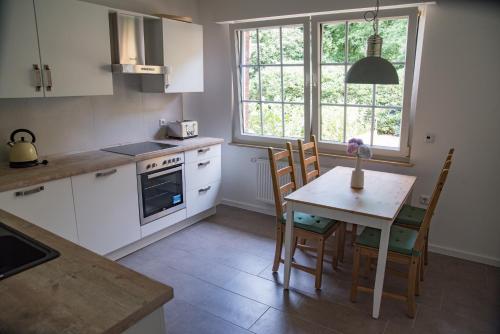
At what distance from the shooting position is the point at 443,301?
2537mm

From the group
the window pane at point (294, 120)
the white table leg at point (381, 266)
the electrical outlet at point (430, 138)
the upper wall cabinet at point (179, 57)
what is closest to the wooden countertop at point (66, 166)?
the upper wall cabinet at point (179, 57)

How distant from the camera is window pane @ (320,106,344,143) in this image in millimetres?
3592

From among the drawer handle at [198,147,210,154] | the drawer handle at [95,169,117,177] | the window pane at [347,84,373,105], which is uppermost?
the window pane at [347,84,373,105]

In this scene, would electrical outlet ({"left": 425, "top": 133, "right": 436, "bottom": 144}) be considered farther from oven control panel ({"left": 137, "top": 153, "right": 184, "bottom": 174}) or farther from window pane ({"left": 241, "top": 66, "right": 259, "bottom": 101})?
oven control panel ({"left": 137, "top": 153, "right": 184, "bottom": 174})

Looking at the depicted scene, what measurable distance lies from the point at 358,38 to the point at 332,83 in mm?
467

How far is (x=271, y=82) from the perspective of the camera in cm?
395

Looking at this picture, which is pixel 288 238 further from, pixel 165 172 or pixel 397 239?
pixel 165 172

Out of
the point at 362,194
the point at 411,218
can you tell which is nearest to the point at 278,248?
the point at 362,194

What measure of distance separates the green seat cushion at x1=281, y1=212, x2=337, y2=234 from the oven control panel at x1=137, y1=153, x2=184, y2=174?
123 centimetres

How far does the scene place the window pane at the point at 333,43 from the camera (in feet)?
11.2

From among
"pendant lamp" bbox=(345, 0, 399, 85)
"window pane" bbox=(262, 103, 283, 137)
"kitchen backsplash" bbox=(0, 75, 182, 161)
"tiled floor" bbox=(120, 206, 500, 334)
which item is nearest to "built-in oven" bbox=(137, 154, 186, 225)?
"tiled floor" bbox=(120, 206, 500, 334)

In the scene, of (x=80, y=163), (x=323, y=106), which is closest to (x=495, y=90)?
(x=323, y=106)

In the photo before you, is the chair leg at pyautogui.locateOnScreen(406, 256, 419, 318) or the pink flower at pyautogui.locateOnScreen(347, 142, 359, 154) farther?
the pink flower at pyautogui.locateOnScreen(347, 142, 359, 154)

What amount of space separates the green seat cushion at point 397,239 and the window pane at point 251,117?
203 cm
